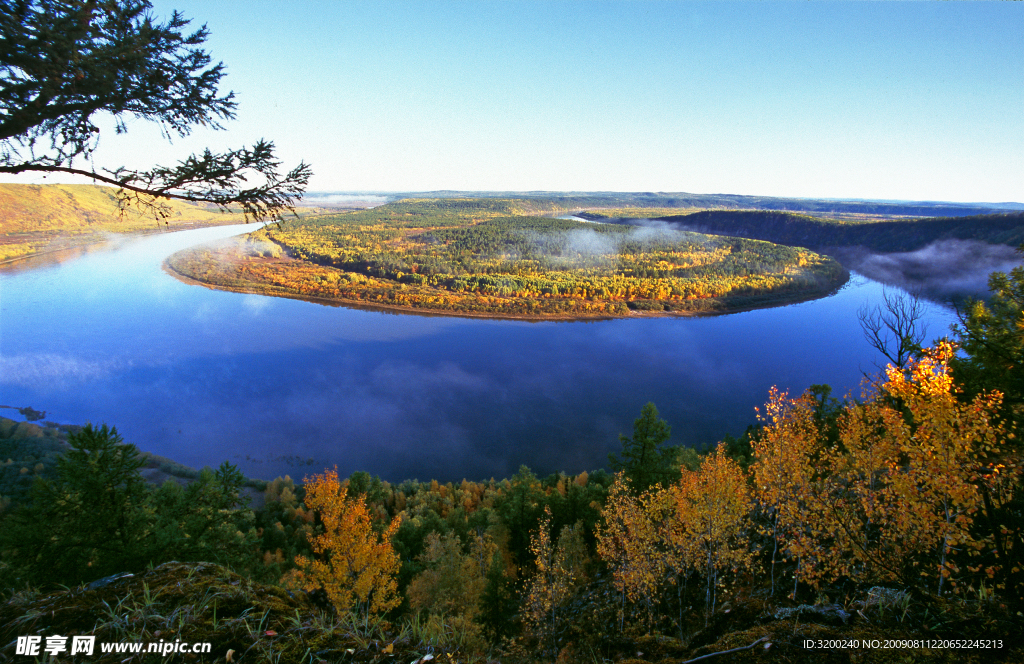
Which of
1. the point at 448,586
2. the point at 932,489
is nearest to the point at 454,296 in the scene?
the point at 448,586

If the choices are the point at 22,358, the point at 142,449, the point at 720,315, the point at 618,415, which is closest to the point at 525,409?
the point at 618,415

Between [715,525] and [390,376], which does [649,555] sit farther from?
[390,376]

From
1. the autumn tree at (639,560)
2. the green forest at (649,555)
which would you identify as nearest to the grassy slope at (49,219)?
the green forest at (649,555)

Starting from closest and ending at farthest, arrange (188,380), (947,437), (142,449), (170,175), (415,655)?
(415,655)
(170,175)
(947,437)
(142,449)
(188,380)

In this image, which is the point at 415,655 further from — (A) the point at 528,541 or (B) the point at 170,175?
(A) the point at 528,541

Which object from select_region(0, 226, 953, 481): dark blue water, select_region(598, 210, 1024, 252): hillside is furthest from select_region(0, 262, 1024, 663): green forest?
select_region(598, 210, 1024, 252): hillside

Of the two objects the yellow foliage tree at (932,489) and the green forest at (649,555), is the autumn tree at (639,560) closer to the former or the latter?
the green forest at (649,555)
